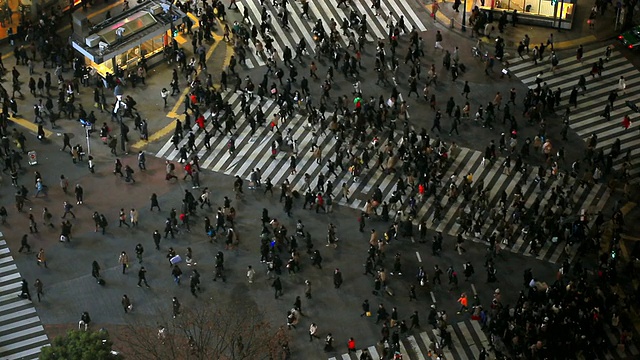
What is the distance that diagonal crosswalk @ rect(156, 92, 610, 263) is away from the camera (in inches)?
3875

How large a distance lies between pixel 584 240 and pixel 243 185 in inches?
858

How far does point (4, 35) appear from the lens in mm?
113750

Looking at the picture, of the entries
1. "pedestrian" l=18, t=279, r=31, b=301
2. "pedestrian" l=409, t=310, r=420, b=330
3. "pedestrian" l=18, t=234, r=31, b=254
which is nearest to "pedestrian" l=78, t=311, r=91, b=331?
"pedestrian" l=18, t=279, r=31, b=301

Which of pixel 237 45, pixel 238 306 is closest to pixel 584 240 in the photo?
pixel 238 306

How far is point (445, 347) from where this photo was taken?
90.6 metres

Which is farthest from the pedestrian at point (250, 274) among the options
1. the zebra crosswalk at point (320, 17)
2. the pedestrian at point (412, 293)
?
the zebra crosswalk at point (320, 17)

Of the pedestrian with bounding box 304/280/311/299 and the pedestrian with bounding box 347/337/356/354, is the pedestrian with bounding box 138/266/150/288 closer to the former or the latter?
the pedestrian with bounding box 304/280/311/299

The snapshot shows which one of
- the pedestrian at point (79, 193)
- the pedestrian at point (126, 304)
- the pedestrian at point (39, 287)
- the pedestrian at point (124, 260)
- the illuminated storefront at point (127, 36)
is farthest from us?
the illuminated storefront at point (127, 36)

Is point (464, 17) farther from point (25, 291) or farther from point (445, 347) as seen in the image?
point (25, 291)

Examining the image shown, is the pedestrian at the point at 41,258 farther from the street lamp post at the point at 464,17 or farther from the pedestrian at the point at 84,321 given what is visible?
the street lamp post at the point at 464,17

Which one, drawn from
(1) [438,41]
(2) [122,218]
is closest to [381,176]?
(1) [438,41]

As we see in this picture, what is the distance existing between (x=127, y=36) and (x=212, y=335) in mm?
26925

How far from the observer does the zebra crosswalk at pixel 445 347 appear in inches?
3538

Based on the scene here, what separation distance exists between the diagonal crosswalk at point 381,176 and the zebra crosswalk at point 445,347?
25.2 feet
